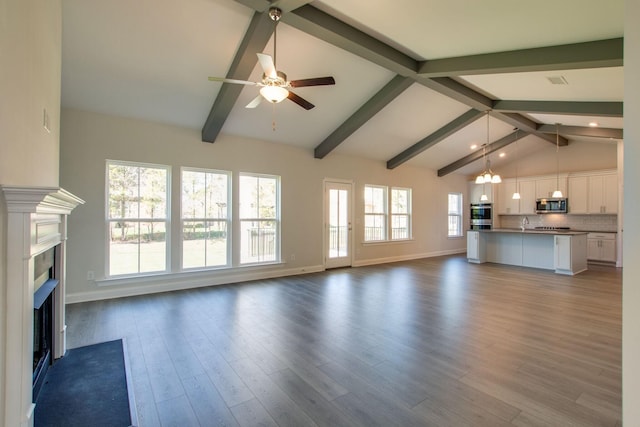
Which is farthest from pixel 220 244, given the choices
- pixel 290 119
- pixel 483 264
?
pixel 483 264

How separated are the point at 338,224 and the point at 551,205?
21.5ft

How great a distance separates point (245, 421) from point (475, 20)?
400 centimetres

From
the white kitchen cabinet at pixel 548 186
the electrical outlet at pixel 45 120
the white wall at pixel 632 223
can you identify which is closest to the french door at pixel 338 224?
the electrical outlet at pixel 45 120

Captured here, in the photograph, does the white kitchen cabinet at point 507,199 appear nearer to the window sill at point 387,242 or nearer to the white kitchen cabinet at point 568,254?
the white kitchen cabinet at point 568,254

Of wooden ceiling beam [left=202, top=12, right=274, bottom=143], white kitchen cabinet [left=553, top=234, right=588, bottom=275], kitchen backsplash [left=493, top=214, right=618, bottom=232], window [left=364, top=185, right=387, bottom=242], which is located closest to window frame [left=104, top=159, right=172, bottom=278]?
wooden ceiling beam [left=202, top=12, right=274, bottom=143]

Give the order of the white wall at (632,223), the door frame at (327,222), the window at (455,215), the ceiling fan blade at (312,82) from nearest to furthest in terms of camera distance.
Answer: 1. the white wall at (632,223)
2. the ceiling fan blade at (312,82)
3. the door frame at (327,222)
4. the window at (455,215)

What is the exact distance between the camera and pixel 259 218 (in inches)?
238

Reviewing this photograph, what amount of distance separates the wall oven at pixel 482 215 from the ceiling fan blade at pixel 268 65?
9.41 metres

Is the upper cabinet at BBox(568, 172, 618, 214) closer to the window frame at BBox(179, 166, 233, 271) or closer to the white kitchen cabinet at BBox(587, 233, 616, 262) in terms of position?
the white kitchen cabinet at BBox(587, 233, 616, 262)

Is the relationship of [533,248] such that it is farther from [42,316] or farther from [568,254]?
[42,316]

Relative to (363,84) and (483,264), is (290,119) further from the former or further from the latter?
(483,264)

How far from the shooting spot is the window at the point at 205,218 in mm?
5234

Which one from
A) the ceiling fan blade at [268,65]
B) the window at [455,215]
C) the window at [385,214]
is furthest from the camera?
the window at [455,215]

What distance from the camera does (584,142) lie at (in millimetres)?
8492
